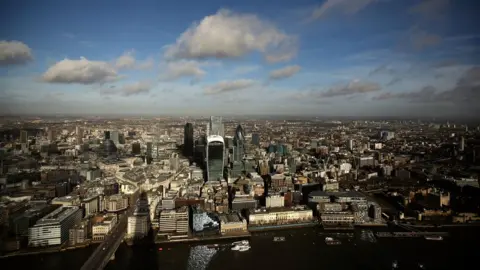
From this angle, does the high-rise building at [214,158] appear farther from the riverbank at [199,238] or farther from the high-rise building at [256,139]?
the high-rise building at [256,139]

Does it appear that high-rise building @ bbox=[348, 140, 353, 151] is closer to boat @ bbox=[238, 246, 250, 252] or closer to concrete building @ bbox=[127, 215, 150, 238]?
boat @ bbox=[238, 246, 250, 252]

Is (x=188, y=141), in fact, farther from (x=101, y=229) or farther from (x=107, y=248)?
(x=107, y=248)

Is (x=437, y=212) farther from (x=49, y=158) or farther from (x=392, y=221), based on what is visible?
(x=49, y=158)

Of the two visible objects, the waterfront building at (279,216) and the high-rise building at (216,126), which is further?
the high-rise building at (216,126)

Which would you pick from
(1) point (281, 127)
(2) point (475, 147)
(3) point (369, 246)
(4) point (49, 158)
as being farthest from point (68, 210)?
(1) point (281, 127)

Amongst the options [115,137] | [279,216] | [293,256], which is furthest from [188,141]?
[293,256]

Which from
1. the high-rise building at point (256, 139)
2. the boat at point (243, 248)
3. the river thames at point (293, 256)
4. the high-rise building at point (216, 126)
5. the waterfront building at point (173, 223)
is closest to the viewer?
the river thames at point (293, 256)

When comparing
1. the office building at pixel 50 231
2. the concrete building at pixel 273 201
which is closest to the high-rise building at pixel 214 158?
the concrete building at pixel 273 201
